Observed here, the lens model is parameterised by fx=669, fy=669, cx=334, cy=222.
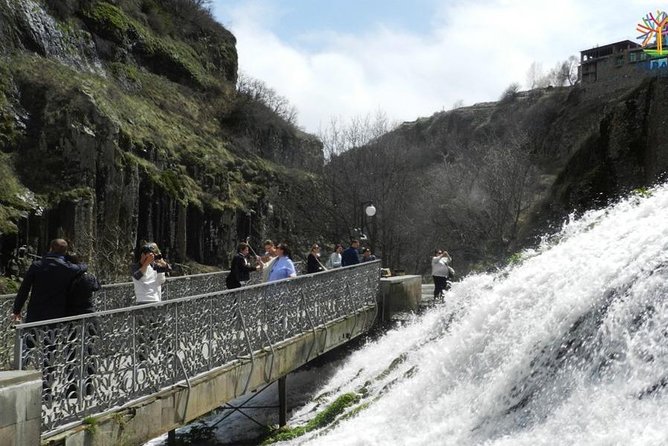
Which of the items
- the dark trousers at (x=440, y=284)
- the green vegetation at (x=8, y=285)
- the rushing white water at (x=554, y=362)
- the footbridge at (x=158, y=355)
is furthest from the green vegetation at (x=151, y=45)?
the rushing white water at (x=554, y=362)

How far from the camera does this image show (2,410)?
5543 mm

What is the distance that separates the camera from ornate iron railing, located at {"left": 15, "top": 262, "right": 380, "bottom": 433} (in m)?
6.36

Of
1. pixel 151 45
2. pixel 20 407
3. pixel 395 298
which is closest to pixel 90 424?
pixel 20 407

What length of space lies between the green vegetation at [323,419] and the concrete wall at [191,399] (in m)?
0.90

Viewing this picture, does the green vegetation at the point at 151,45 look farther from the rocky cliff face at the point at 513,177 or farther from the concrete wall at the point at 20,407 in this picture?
the concrete wall at the point at 20,407

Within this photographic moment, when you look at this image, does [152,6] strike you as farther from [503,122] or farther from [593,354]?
[503,122]

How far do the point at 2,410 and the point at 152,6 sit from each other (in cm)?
3495

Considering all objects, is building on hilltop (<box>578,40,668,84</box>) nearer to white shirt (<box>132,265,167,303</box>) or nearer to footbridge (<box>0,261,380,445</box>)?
footbridge (<box>0,261,380,445</box>)

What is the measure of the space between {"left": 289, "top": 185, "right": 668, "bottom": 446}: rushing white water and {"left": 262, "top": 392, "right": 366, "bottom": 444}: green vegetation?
12.7 inches

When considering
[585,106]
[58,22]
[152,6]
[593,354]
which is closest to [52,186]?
[58,22]

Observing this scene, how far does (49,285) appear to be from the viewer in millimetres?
7078

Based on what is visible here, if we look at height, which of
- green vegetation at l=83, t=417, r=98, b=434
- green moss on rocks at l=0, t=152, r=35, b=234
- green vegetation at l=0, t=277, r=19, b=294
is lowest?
green vegetation at l=83, t=417, r=98, b=434

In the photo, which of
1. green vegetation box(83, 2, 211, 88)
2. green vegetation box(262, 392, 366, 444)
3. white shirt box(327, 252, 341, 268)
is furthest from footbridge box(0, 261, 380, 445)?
green vegetation box(83, 2, 211, 88)

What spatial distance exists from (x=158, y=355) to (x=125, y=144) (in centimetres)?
1644
